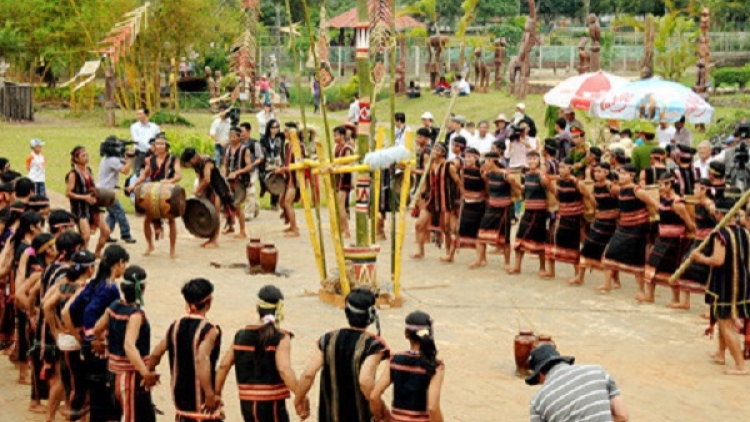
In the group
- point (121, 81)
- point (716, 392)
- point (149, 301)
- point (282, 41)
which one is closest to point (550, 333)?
point (716, 392)

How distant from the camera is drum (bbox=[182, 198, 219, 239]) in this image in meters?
16.6

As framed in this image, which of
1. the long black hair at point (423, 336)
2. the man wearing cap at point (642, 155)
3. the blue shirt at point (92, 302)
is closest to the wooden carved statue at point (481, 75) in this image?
the man wearing cap at point (642, 155)

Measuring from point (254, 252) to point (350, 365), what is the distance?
26.6ft

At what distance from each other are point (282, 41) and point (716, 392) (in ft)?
146

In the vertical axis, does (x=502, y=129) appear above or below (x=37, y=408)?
above

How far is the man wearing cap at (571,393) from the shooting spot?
6.08 meters

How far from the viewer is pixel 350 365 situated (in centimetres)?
739

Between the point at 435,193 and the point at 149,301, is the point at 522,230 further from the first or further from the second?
the point at 149,301

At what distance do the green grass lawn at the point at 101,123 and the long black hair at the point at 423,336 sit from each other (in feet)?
51.8

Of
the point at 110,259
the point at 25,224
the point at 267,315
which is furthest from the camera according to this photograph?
the point at 25,224

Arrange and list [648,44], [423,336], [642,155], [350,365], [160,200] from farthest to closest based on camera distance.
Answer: [648,44] → [642,155] → [160,200] → [350,365] → [423,336]

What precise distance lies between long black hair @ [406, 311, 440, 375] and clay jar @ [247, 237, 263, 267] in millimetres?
8385

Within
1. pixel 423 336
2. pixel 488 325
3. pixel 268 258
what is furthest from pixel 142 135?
A: pixel 423 336

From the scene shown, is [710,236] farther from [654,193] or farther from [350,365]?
[350,365]
